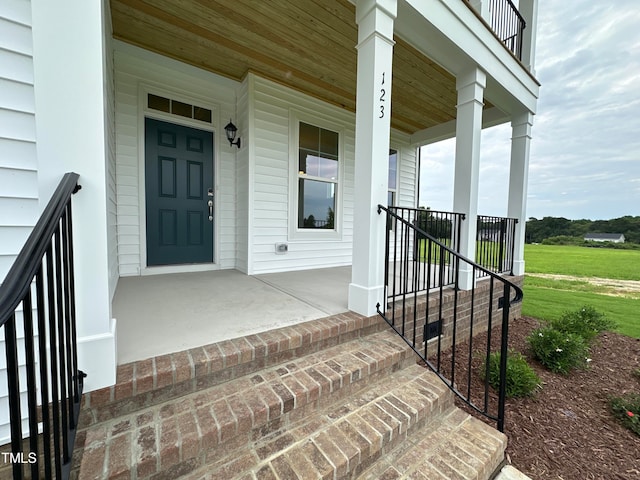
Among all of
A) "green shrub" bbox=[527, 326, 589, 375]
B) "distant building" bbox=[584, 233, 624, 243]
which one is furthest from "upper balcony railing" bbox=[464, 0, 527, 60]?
"distant building" bbox=[584, 233, 624, 243]

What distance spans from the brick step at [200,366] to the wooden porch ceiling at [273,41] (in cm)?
287

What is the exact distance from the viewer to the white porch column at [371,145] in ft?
6.59

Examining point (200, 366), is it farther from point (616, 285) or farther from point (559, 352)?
point (616, 285)

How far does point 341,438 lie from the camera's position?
4.21 feet

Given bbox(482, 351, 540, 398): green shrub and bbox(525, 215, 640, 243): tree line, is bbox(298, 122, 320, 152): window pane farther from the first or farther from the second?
bbox(525, 215, 640, 243): tree line

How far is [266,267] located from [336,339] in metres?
2.02

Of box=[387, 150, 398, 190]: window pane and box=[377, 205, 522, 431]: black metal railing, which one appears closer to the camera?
box=[377, 205, 522, 431]: black metal railing

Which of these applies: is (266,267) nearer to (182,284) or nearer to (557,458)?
(182,284)

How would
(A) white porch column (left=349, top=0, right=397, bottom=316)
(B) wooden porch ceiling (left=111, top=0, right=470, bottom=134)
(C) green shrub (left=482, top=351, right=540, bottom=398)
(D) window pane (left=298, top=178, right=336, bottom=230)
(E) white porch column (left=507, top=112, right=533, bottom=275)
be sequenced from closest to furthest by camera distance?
(A) white porch column (left=349, top=0, right=397, bottom=316) < (C) green shrub (left=482, top=351, right=540, bottom=398) < (B) wooden porch ceiling (left=111, top=0, right=470, bottom=134) < (E) white porch column (left=507, top=112, right=533, bottom=275) < (D) window pane (left=298, top=178, right=336, bottom=230)

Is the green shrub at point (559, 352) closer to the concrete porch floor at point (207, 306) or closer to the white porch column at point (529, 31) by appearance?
the concrete porch floor at point (207, 306)

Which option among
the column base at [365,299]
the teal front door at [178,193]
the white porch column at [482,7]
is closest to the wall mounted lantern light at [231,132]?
the teal front door at [178,193]

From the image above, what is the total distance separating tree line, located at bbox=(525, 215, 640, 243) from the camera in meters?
26.3

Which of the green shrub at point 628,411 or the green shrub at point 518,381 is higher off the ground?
the green shrub at point 518,381

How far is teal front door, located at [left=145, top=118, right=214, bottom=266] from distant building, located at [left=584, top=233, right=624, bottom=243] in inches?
1335
